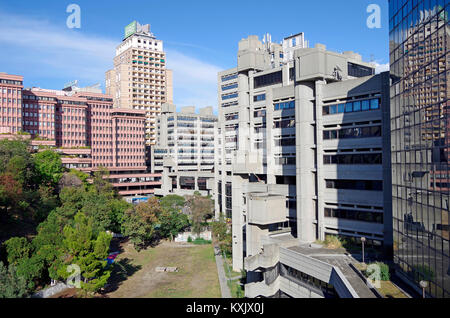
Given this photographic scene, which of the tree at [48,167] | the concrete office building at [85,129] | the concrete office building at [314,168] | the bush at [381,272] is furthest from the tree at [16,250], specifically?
the concrete office building at [85,129]

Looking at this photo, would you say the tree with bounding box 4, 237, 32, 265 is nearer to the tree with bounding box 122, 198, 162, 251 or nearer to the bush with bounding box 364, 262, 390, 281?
the tree with bounding box 122, 198, 162, 251

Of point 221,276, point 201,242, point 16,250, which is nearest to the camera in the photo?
point 16,250

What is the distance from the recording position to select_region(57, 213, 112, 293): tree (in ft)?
111

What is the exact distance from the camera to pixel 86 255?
112ft

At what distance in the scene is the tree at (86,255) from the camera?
33750 mm

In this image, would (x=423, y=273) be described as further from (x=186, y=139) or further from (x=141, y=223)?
(x=186, y=139)

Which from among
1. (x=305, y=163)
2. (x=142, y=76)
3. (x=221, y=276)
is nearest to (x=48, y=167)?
(x=221, y=276)

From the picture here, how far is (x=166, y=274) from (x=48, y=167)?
1391 inches

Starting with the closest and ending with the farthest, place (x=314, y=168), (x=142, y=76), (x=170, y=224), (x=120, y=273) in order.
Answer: (x=314, y=168) < (x=120, y=273) < (x=170, y=224) < (x=142, y=76)

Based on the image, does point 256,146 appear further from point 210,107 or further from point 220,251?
point 210,107

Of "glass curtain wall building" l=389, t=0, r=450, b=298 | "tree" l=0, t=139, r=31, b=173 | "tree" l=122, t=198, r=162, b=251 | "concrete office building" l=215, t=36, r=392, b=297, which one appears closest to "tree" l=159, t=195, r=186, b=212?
"tree" l=122, t=198, r=162, b=251

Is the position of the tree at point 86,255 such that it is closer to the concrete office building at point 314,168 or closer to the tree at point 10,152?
the concrete office building at point 314,168
